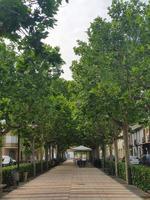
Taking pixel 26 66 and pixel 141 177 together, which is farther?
pixel 141 177

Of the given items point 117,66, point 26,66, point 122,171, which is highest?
point 117,66

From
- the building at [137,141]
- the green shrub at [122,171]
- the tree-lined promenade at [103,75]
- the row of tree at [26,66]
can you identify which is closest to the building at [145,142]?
the building at [137,141]

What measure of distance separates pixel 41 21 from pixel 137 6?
11808 millimetres

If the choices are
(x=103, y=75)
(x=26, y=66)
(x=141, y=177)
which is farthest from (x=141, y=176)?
(x=26, y=66)

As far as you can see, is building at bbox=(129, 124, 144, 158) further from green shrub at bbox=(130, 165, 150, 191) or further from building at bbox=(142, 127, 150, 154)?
green shrub at bbox=(130, 165, 150, 191)

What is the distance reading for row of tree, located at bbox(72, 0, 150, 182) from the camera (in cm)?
1959

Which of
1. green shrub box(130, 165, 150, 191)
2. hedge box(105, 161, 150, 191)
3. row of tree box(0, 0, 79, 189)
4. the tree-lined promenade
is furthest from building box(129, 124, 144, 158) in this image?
the tree-lined promenade

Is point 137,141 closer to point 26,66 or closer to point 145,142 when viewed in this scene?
point 145,142

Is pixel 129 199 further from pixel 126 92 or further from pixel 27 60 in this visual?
pixel 27 60

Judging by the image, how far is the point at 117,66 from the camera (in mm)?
21500

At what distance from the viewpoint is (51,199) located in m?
18.8

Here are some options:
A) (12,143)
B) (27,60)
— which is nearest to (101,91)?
(27,60)

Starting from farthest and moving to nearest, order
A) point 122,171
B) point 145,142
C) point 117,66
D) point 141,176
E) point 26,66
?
point 145,142 → point 122,171 → point 141,176 → point 117,66 → point 26,66

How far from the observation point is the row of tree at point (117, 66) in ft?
64.3
